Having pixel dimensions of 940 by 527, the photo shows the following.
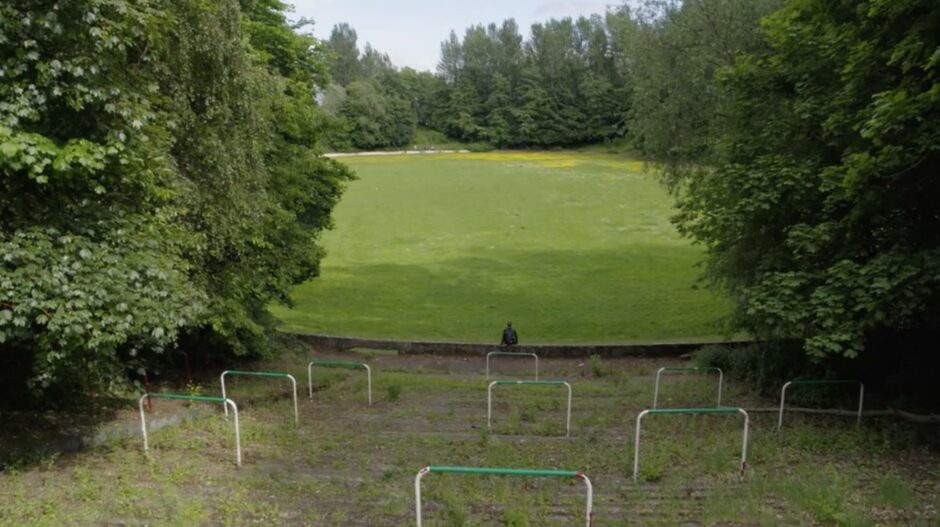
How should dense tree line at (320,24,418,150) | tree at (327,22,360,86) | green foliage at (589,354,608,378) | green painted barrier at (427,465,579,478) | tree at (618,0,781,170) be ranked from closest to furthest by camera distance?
green painted barrier at (427,465,579,478)
green foliage at (589,354,608,378)
tree at (618,0,781,170)
dense tree line at (320,24,418,150)
tree at (327,22,360,86)

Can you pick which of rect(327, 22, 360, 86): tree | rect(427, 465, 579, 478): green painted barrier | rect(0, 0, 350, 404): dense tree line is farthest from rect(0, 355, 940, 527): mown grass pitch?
rect(327, 22, 360, 86): tree

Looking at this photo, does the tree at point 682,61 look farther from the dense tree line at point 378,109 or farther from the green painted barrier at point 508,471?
the dense tree line at point 378,109

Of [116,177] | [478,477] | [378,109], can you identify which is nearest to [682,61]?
[478,477]

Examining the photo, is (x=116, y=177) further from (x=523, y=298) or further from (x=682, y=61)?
(x=523, y=298)

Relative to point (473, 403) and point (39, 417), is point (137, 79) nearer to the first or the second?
point (39, 417)

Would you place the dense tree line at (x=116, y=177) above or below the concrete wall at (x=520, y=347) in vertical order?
above

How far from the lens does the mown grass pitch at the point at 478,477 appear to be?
731cm

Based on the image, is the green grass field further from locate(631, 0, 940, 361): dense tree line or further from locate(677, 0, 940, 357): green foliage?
locate(677, 0, 940, 357): green foliage

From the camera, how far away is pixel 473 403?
49.1 feet

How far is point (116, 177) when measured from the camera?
9.15 meters

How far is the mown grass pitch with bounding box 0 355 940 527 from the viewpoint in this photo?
7312 mm

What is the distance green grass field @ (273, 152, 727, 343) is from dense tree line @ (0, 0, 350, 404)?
39.7 ft

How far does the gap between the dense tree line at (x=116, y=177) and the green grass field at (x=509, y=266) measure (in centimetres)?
1209

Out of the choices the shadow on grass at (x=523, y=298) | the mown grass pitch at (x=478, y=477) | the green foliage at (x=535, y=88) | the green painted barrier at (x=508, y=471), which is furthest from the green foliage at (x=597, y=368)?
the green foliage at (x=535, y=88)
